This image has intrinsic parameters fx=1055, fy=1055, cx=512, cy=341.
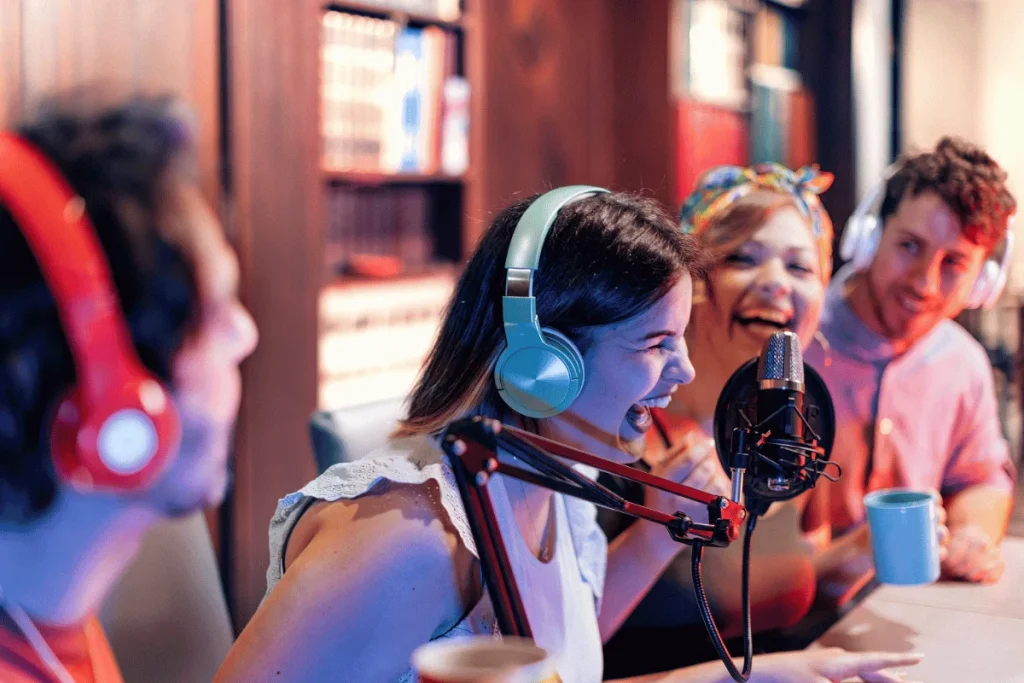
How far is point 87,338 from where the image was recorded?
49 centimetres

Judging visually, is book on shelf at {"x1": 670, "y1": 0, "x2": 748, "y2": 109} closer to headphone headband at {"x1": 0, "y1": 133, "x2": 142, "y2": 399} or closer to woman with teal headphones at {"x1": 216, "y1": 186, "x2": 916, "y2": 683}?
woman with teal headphones at {"x1": 216, "y1": 186, "x2": 916, "y2": 683}

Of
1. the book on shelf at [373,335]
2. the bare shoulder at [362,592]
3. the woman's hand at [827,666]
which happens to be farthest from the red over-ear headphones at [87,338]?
the book on shelf at [373,335]

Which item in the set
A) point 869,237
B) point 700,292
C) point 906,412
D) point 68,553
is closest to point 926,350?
point 906,412

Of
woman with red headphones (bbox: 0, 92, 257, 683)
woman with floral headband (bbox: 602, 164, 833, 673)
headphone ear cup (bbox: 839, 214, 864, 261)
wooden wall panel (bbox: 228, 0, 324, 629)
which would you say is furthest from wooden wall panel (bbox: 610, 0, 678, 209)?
woman with red headphones (bbox: 0, 92, 257, 683)

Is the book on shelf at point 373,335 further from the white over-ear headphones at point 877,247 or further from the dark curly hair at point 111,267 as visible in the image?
the dark curly hair at point 111,267

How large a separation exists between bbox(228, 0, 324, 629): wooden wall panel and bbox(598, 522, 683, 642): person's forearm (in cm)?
138

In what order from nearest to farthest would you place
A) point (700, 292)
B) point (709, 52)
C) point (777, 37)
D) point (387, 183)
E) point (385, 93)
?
1. point (700, 292)
2. point (385, 93)
3. point (387, 183)
4. point (709, 52)
5. point (777, 37)

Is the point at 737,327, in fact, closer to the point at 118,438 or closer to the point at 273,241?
the point at 118,438

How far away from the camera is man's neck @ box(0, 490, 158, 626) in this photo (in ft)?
1.71

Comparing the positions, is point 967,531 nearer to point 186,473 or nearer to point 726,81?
point 186,473

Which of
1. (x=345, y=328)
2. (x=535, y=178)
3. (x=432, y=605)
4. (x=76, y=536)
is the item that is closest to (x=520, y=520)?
(x=432, y=605)

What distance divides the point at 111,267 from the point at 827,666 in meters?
0.94

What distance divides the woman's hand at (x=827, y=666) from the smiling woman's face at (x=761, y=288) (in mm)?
365

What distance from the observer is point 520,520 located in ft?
3.72
